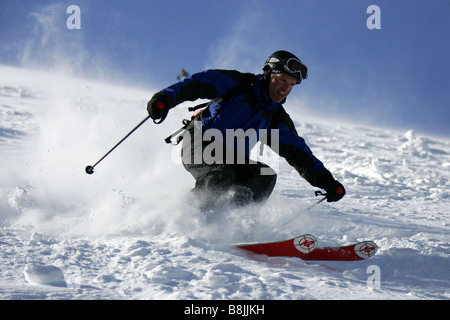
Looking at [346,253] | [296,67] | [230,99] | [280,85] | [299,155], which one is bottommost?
[346,253]

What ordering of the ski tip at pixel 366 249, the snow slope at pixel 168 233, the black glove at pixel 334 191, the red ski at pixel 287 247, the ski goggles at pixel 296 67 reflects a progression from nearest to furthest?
1. the snow slope at pixel 168 233
2. the red ski at pixel 287 247
3. the ski tip at pixel 366 249
4. the ski goggles at pixel 296 67
5. the black glove at pixel 334 191

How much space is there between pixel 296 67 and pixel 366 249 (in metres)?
1.82

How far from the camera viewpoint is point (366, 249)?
3105mm

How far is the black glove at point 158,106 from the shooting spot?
318cm

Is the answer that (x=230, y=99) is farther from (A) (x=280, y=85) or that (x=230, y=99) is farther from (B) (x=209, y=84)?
(A) (x=280, y=85)

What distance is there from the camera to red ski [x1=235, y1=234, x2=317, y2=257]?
2971mm

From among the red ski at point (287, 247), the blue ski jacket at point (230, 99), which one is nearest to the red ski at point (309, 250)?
the red ski at point (287, 247)

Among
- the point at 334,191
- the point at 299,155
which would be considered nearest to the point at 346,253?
the point at 334,191

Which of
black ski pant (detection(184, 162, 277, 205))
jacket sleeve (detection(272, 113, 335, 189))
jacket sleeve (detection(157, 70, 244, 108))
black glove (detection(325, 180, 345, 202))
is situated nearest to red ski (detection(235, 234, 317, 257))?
black ski pant (detection(184, 162, 277, 205))

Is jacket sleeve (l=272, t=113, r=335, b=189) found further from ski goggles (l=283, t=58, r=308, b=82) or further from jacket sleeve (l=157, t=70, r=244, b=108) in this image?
jacket sleeve (l=157, t=70, r=244, b=108)

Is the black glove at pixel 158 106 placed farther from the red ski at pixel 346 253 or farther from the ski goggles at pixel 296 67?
the red ski at pixel 346 253

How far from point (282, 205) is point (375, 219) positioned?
1279 mm

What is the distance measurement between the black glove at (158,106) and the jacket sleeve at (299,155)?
130 centimetres

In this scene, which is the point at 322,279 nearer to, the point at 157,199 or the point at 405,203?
the point at 157,199
